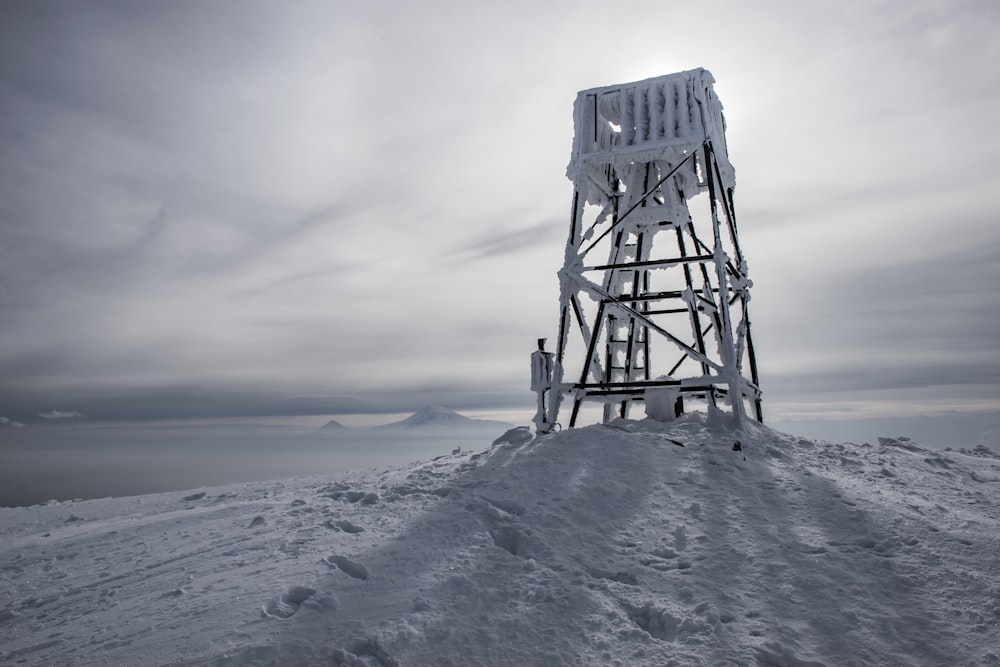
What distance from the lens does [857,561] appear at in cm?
636

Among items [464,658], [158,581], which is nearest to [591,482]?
[464,658]

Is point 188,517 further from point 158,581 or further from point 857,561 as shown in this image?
point 857,561

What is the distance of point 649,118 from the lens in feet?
45.6

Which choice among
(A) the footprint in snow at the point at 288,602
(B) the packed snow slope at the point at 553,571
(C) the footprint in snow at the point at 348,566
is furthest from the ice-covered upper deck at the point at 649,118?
(A) the footprint in snow at the point at 288,602

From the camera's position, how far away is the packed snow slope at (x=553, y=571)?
5141 mm

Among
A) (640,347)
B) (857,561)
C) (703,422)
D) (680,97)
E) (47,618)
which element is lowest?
(47,618)

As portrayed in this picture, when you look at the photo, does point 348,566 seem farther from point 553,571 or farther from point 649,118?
point 649,118

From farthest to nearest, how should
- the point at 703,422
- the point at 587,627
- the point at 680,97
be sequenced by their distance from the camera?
the point at 680,97, the point at 703,422, the point at 587,627

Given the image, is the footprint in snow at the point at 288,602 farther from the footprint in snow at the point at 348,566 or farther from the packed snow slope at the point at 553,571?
the footprint in snow at the point at 348,566

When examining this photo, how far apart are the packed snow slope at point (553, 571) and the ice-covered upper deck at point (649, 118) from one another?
7.05 meters

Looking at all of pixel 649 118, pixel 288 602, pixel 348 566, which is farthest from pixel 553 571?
pixel 649 118

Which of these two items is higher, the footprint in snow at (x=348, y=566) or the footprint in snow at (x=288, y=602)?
the footprint in snow at (x=348, y=566)

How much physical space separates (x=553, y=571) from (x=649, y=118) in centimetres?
1109

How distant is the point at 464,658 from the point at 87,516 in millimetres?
9609
